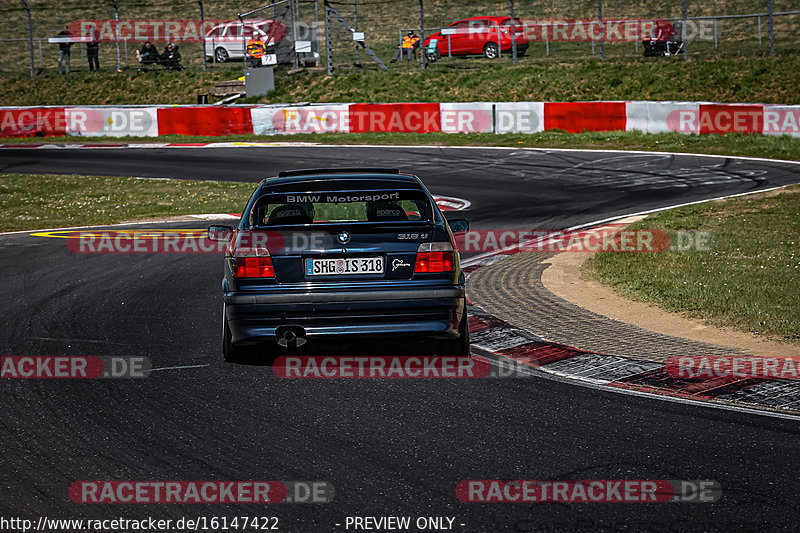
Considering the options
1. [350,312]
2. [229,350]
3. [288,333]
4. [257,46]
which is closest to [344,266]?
[350,312]

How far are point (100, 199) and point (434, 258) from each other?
573 inches

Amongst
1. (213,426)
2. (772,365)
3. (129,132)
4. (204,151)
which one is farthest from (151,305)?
(129,132)

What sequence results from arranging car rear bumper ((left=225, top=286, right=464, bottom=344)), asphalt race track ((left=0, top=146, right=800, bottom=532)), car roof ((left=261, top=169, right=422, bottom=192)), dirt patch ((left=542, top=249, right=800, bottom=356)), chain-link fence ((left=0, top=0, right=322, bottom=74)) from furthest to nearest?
chain-link fence ((left=0, top=0, right=322, bottom=74)) → dirt patch ((left=542, top=249, right=800, bottom=356)) → car roof ((left=261, top=169, right=422, bottom=192)) → car rear bumper ((left=225, top=286, right=464, bottom=344)) → asphalt race track ((left=0, top=146, right=800, bottom=532))

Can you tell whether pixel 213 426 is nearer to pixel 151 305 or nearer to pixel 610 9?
pixel 151 305

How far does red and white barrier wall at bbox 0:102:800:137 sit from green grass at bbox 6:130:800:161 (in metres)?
0.32

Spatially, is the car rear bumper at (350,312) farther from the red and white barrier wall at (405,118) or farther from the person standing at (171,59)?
the person standing at (171,59)

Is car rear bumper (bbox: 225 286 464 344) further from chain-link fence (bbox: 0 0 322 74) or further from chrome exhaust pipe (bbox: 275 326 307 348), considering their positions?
chain-link fence (bbox: 0 0 322 74)

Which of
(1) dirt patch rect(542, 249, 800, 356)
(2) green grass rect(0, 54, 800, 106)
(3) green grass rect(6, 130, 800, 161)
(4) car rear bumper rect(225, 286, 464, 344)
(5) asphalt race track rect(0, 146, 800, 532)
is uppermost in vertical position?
(2) green grass rect(0, 54, 800, 106)

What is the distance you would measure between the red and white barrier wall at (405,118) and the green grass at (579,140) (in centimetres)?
32

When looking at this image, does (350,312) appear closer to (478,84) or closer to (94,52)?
(478,84)

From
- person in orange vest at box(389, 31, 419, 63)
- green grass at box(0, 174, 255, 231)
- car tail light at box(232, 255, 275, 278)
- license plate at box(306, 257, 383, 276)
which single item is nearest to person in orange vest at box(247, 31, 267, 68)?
person in orange vest at box(389, 31, 419, 63)

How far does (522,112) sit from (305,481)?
24.8 m

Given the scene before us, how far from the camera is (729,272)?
10914 millimetres

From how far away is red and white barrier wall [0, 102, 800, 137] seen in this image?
25.5 m
